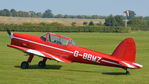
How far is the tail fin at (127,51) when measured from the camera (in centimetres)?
1308

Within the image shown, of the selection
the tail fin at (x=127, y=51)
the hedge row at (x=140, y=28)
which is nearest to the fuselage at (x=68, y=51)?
the tail fin at (x=127, y=51)

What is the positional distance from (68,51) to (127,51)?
9.45ft

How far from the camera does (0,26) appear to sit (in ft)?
234

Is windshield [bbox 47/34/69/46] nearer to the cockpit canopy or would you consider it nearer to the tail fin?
the cockpit canopy

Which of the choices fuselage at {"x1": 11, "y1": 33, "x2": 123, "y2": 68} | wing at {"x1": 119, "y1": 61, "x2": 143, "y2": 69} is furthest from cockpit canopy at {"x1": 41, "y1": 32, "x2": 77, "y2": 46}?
wing at {"x1": 119, "y1": 61, "x2": 143, "y2": 69}

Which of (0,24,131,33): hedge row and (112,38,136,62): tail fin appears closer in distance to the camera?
(112,38,136,62): tail fin

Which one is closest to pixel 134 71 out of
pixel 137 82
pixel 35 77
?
pixel 137 82

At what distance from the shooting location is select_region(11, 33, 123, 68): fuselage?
13.7 meters

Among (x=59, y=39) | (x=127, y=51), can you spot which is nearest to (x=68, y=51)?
(x=59, y=39)

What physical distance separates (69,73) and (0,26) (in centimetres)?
6000

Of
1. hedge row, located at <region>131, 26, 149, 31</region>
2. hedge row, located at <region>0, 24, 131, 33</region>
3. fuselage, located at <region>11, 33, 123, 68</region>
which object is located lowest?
hedge row, located at <region>131, 26, 149, 31</region>

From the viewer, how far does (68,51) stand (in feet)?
47.7

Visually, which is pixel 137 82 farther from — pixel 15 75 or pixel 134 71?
pixel 15 75

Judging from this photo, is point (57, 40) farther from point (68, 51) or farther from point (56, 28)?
point (56, 28)
